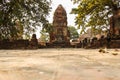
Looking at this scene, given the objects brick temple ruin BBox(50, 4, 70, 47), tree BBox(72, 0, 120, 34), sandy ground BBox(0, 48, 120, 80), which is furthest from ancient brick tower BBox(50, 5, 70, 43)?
sandy ground BBox(0, 48, 120, 80)

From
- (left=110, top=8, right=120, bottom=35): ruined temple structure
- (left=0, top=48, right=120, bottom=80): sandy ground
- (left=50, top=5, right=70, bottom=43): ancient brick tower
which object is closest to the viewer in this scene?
(left=0, top=48, right=120, bottom=80): sandy ground

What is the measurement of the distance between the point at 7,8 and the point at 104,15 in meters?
9.48

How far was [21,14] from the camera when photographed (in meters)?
26.3

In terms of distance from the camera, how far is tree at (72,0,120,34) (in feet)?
91.6

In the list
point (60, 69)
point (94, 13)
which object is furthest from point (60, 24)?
point (60, 69)

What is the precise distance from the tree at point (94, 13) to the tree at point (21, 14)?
10.6ft

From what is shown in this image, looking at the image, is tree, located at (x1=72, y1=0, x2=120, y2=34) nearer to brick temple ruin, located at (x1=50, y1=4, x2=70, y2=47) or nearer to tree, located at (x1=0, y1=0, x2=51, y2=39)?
tree, located at (x1=0, y1=0, x2=51, y2=39)

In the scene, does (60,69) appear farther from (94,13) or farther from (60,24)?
(60,24)

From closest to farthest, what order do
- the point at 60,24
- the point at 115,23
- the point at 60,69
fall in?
the point at 60,69, the point at 115,23, the point at 60,24

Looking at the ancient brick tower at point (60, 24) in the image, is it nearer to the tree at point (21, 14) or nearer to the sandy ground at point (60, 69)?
the tree at point (21, 14)

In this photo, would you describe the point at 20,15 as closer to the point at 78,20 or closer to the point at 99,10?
the point at 78,20

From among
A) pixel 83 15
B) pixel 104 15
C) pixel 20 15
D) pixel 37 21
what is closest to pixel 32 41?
pixel 20 15

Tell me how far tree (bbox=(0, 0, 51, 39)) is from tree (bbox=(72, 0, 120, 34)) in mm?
3216

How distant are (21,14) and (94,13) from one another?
7.21m
